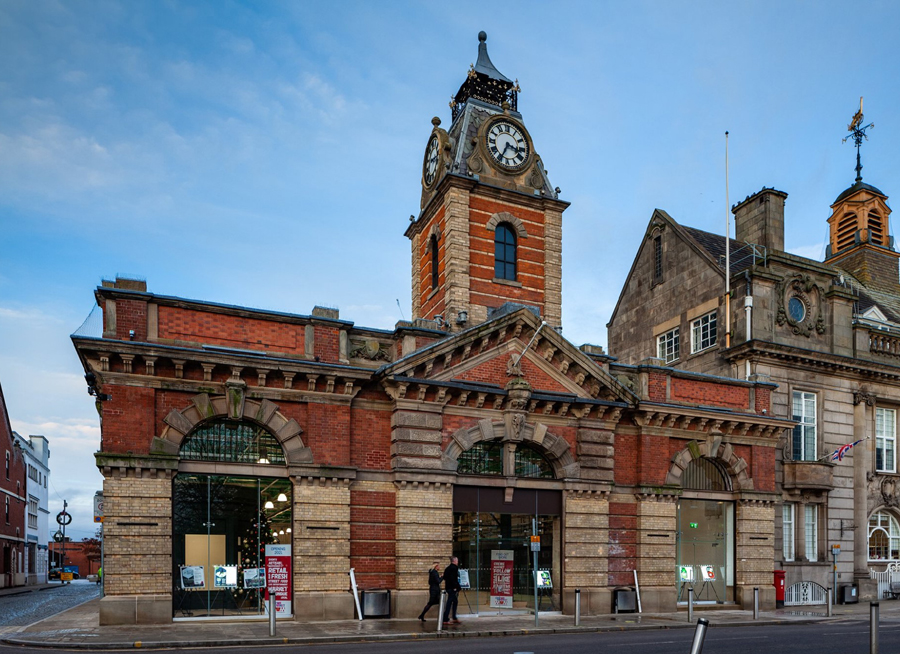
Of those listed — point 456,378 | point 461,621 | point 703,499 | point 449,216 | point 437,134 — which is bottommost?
point 461,621

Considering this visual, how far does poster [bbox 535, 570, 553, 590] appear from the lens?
24280mm

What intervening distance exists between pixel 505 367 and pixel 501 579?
20.8ft

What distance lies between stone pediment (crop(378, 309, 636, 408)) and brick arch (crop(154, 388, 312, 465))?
296cm

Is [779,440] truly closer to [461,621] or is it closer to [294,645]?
[461,621]

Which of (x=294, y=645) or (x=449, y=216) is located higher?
(x=449, y=216)

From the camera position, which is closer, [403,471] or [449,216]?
[403,471]

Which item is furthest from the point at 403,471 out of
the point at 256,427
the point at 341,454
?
the point at 256,427

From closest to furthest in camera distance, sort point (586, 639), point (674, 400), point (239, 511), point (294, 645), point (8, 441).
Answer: point (294, 645), point (586, 639), point (239, 511), point (674, 400), point (8, 441)

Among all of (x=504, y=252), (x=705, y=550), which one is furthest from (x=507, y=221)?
(x=705, y=550)

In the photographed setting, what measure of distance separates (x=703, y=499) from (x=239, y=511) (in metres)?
15.7

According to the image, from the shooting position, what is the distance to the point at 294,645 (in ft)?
55.3

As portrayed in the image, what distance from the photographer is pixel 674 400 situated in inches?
1068

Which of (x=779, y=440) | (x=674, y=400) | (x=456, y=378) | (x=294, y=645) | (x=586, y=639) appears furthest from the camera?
(x=779, y=440)

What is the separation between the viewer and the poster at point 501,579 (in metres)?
23.7
